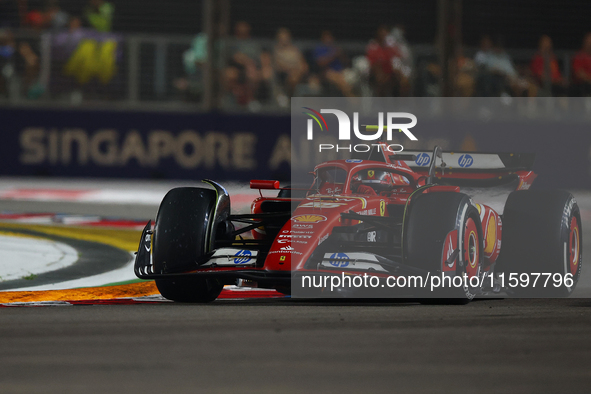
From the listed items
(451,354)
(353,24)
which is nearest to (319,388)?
(451,354)

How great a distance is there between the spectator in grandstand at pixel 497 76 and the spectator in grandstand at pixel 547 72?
0.17 m

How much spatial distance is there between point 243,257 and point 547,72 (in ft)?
29.9

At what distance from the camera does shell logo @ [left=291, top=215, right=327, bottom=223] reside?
5395 millimetres

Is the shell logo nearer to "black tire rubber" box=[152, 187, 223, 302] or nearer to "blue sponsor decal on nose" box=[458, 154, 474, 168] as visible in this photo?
"black tire rubber" box=[152, 187, 223, 302]

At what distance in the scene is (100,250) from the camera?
8.30 metres

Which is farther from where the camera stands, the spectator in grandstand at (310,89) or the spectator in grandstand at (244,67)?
the spectator in grandstand at (244,67)

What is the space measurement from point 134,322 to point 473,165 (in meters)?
2.74

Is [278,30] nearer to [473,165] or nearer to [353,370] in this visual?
[473,165]

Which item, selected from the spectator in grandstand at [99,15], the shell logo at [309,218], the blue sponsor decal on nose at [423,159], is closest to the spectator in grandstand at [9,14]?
the spectator in grandstand at [99,15]

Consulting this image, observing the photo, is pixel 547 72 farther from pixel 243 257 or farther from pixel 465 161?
pixel 243 257

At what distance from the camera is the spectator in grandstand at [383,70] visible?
13352 mm

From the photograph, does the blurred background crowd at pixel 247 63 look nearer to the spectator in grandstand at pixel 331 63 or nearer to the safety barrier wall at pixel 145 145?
the spectator in grandstand at pixel 331 63

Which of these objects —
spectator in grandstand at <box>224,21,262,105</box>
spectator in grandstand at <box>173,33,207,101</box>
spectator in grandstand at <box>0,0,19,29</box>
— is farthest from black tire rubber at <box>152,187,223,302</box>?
spectator in grandstand at <box>0,0,19,29</box>

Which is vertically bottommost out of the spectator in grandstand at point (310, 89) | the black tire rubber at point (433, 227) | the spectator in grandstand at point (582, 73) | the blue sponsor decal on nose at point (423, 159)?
the black tire rubber at point (433, 227)
